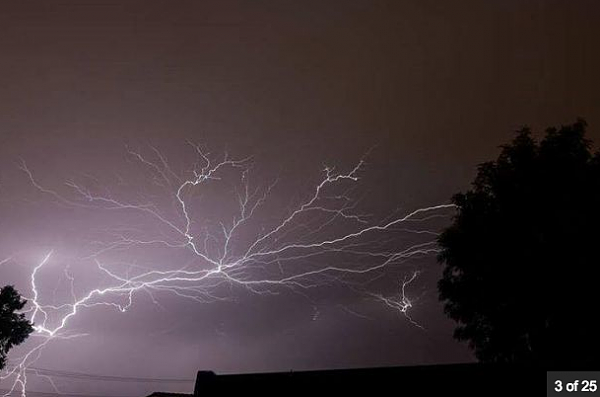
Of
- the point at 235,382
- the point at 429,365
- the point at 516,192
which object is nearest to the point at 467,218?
the point at 516,192

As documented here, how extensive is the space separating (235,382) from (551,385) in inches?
187

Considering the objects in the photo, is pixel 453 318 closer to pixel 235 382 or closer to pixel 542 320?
pixel 542 320

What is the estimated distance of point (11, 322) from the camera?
20.7m

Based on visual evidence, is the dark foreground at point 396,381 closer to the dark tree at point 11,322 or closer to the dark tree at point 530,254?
the dark tree at point 530,254

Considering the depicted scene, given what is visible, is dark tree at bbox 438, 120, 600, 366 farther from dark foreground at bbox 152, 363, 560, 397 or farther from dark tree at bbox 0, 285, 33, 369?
A: dark tree at bbox 0, 285, 33, 369

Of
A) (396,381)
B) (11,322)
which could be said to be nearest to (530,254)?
(396,381)

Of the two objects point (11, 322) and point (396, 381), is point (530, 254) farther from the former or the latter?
point (11, 322)

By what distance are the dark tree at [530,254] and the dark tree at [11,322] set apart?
770 inches

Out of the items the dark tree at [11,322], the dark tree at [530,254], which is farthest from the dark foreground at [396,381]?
the dark tree at [11,322]

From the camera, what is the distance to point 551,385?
5504 millimetres

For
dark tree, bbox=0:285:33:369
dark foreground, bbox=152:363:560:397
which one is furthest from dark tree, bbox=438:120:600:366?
dark tree, bbox=0:285:33:369

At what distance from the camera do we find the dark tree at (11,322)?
20406 mm

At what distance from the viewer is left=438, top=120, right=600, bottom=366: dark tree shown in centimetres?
962

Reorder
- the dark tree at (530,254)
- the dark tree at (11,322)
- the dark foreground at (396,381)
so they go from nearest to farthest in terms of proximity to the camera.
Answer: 1. the dark foreground at (396,381)
2. the dark tree at (530,254)
3. the dark tree at (11,322)
